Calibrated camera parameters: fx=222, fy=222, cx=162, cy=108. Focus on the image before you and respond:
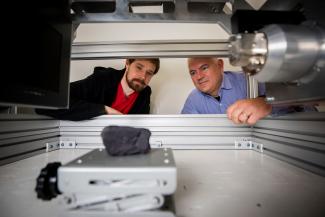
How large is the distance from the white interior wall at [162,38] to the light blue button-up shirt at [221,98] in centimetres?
17

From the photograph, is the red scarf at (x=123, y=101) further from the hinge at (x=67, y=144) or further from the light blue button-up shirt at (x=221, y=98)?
the hinge at (x=67, y=144)

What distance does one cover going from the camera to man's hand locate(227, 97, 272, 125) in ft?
3.46

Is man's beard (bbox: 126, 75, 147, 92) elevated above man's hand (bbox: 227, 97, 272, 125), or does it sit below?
above

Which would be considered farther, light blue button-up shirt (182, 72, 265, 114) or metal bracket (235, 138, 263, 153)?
light blue button-up shirt (182, 72, 265, 114)

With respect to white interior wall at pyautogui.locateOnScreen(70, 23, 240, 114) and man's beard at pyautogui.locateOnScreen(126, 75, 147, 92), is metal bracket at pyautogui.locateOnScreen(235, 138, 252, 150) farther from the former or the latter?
man's beard at pyautogui.locateOnScreen(126, 75, 147, 92)

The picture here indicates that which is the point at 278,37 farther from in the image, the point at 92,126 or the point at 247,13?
the point at 92,126

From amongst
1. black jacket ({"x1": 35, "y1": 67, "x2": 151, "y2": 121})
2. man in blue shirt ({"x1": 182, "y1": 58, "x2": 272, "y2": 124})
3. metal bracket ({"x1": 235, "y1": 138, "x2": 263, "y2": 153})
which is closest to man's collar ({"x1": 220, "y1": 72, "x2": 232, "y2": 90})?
man in blue shirt ({"x1": 182, "y1": 58, "x2": 272, "y2": 124})

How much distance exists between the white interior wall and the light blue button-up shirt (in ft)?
0.55

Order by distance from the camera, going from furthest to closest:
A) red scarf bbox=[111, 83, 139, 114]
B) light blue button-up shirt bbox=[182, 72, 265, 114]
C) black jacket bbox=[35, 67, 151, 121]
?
red scarf bbox=[111, 83, 139, 114], light blue button-up shirt bbox=[182, 72, 265, 114], black jacket bbox=[35, 67, 151, 121]

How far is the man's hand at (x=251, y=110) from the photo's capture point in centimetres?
105

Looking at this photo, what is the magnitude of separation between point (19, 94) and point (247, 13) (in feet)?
2.06

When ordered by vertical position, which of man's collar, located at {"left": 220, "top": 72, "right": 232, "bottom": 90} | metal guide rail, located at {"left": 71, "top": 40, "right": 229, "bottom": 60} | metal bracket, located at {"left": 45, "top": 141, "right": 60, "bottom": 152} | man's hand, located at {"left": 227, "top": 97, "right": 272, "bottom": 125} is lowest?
metal bracket, located at {"left": 45, "top": 141, "right": 60, "bottom": 152}

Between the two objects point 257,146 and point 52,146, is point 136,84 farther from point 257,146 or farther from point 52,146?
point 257,146

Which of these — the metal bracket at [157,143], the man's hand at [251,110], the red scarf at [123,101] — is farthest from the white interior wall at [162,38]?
the man's hand at [251,110]
